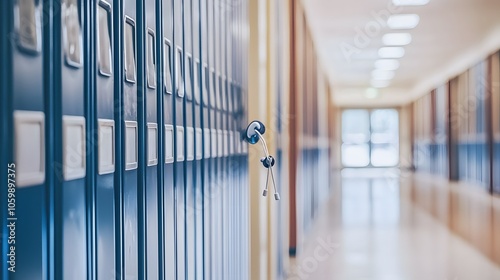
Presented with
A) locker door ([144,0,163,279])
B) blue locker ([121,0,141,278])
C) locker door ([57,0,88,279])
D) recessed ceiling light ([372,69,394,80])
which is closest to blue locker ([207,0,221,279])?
locker door ([144,0,163,279])

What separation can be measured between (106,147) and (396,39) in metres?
12.6

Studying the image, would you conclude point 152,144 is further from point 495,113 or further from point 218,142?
point 495,113

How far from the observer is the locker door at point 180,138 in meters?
2.13

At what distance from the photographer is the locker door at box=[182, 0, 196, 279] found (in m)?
2.27

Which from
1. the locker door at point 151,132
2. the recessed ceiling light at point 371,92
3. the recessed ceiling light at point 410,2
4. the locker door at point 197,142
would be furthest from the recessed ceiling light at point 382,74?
the locker door at point 151,132

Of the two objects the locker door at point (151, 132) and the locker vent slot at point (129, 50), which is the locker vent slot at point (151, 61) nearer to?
the locker door at point (151, 132)

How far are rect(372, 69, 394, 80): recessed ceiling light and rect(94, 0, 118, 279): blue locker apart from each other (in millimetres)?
18722

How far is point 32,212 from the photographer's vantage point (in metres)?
1.08

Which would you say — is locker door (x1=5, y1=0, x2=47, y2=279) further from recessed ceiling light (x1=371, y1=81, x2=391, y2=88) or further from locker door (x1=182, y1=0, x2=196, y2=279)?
recessed ceiling light (x1=371, y1=81, x2=391, y2=88)

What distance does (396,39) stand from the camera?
1337 cm

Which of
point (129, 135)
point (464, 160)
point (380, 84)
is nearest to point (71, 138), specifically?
point (129, 135)

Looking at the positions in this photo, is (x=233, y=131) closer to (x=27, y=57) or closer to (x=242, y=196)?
(x=242, y=196)

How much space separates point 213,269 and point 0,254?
1.81 m

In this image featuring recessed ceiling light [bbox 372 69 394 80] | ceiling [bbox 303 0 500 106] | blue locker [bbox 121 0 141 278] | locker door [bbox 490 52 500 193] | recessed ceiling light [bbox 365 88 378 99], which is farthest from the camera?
recessed ceiling light [bbox 365 88 378 99]
